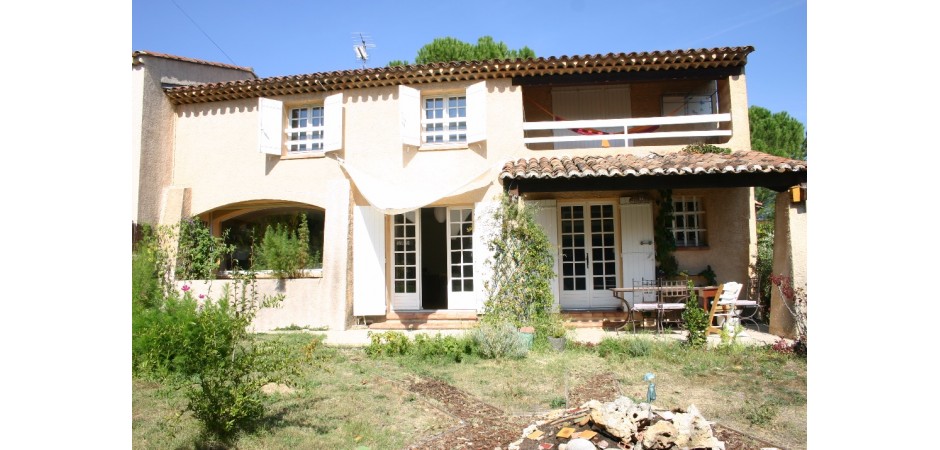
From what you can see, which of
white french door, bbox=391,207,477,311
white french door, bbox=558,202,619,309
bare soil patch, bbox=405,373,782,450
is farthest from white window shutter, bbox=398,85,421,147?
bare soil patch, bbox=405,373,782,450

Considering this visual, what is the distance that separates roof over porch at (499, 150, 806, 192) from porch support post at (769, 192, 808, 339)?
465mm

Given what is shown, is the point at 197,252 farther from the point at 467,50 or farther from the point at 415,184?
the point at 467,50

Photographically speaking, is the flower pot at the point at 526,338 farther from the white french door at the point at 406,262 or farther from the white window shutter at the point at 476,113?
the white window shutter at the point at 476,113

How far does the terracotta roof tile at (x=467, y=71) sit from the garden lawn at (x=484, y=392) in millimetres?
5756

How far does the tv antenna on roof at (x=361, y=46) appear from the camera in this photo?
594 inches

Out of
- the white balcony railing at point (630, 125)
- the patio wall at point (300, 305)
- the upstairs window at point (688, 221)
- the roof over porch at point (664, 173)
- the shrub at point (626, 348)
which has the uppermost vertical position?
the white balcony railing at point (630, 125)

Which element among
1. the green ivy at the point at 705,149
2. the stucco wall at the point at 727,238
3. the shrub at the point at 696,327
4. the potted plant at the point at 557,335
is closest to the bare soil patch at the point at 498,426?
the potted plant at the point at 557,335

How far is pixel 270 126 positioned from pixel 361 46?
477cm

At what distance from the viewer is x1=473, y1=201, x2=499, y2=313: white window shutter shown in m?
10.1
